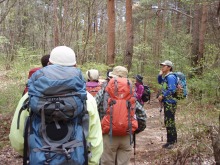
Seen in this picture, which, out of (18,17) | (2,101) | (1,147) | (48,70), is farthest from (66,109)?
(18,17)

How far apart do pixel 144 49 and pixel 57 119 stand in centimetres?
1912

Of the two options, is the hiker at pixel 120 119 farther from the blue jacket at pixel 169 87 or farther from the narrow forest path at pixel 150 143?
the blue jacket at pixel 169 87

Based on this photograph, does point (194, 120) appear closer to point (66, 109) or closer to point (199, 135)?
point (199, 135)

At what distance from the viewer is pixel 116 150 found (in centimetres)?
473

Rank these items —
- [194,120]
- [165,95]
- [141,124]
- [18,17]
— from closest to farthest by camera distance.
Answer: [141,124] < [194,120] < [165,95] < [18,17]

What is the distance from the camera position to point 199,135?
4727mm

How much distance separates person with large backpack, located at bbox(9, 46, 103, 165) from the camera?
256cm

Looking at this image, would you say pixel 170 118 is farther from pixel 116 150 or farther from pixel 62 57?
pixel 62 57

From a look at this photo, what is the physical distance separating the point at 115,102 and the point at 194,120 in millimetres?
1527

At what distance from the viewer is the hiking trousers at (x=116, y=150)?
4570 mm

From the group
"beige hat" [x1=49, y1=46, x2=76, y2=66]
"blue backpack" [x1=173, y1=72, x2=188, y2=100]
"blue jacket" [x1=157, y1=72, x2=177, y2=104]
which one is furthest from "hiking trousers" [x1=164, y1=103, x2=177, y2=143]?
"beige hat" [x1=49, y1=46, x2=76, y2=66]

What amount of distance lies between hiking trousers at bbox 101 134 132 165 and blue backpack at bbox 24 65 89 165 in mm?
1888

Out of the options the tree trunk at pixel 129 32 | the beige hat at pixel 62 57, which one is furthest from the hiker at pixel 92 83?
the tree trunk at pixel 129 32

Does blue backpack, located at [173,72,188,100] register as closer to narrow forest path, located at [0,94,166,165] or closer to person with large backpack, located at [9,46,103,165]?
narrow forest path, located at [0,94,166,165]
